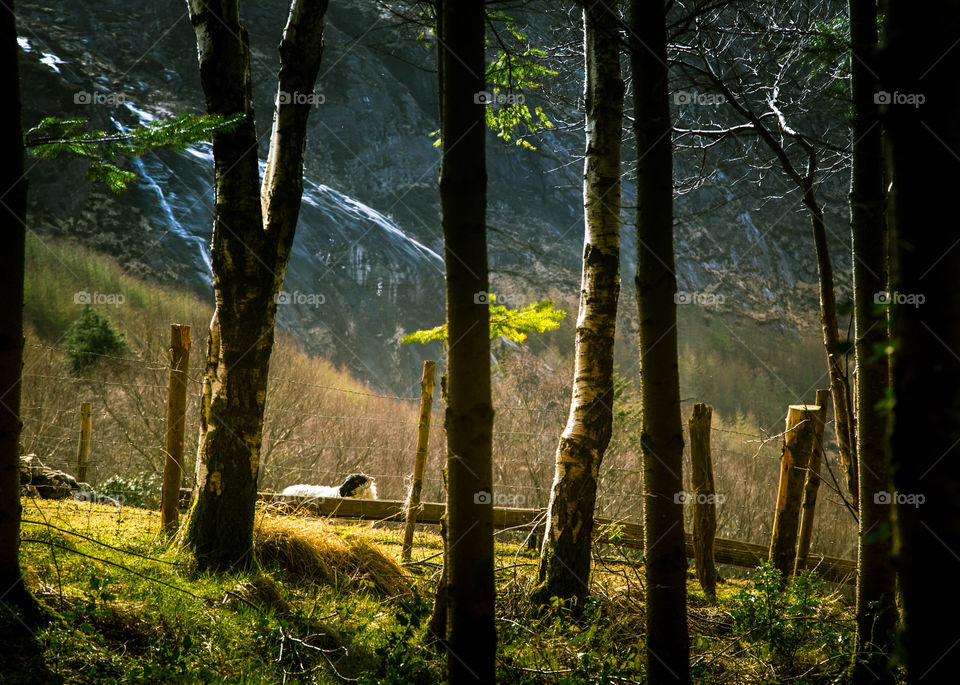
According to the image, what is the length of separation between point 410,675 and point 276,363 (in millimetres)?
19416

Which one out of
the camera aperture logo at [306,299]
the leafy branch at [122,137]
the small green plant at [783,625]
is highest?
the camera aperture logo at [306,299]

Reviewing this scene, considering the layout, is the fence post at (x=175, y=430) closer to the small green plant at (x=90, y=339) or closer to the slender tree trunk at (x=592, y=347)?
the slender tree trunk at (x=592, y=347)

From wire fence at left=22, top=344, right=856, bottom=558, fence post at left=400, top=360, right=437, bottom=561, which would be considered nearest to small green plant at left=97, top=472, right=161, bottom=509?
wire fence at left=22, top=344, right=856, bottom=558

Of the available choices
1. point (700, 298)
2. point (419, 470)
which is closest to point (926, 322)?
point (419, 470)

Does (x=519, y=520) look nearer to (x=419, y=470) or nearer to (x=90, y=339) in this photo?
(x=419, y=470)

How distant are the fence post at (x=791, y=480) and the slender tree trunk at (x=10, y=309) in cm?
582

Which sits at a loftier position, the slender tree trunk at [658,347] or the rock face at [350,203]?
the rock face at [350,203]

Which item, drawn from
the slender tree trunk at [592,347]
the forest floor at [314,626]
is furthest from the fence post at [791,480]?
the slender tree trunk at [592,347]

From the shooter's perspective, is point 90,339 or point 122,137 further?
point 90,339

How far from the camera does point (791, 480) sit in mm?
6320

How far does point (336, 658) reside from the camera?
350 cm

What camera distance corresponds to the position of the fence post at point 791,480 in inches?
242

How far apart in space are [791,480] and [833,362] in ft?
8.71

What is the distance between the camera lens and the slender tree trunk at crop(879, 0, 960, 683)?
1.15 m
